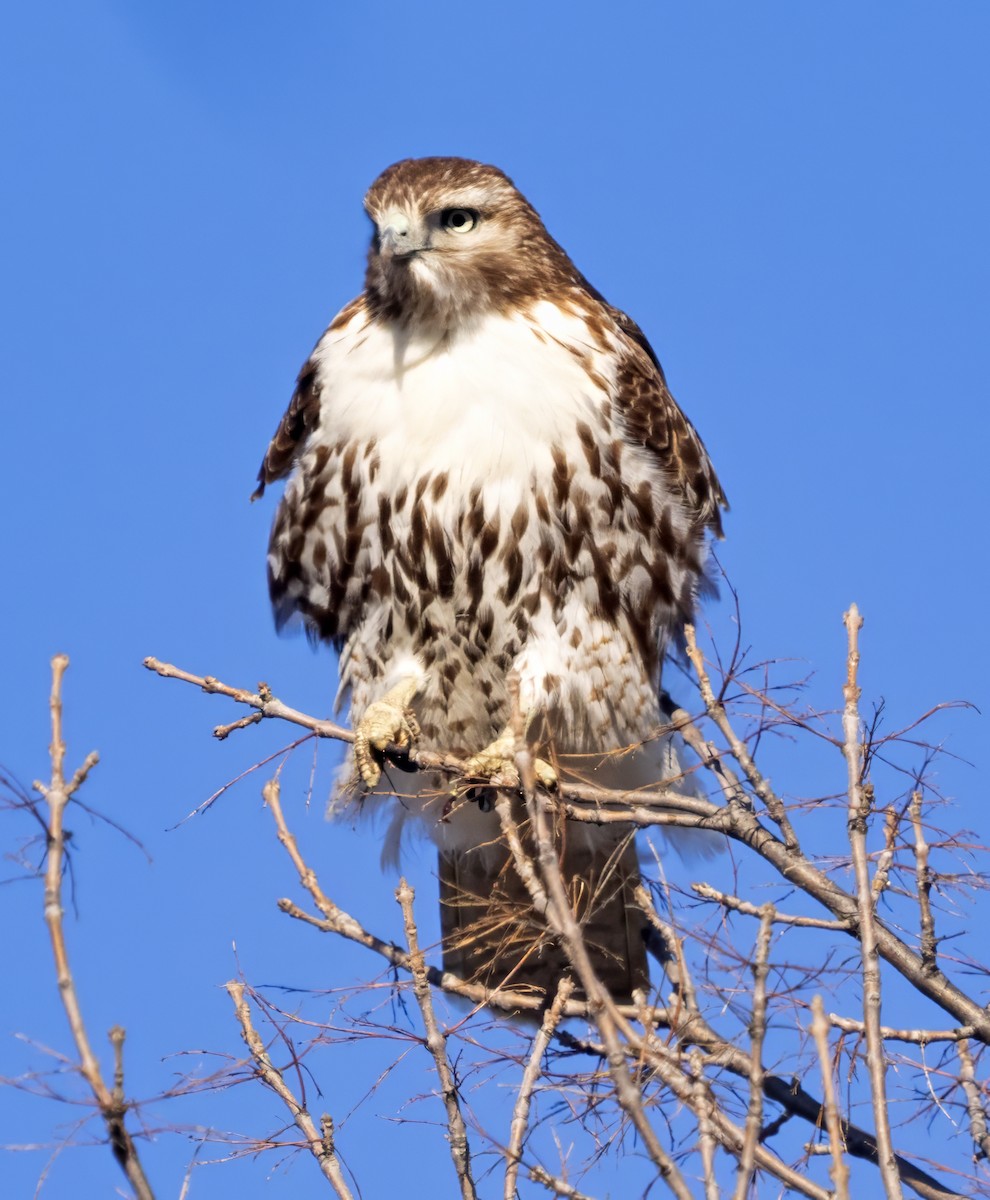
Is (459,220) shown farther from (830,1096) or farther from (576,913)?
(830,1096)

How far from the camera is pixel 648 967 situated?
266 inches

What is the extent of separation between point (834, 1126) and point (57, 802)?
56.2 inches

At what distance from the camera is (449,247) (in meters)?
6.18

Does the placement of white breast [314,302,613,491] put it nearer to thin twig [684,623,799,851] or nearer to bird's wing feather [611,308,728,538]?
bird's wing feather [611,308,728,538]

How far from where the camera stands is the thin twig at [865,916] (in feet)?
10.1

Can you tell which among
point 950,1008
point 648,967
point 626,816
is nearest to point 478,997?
point 626,816

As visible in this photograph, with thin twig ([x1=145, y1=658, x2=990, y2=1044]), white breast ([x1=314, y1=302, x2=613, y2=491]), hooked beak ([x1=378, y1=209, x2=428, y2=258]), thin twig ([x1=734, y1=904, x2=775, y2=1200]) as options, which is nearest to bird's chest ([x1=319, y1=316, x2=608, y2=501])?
white breast ([x1=314, y1=302, x2=613, y2=491])

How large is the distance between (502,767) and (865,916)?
235 cm

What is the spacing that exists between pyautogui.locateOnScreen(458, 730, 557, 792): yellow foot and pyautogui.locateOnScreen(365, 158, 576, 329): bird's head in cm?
157

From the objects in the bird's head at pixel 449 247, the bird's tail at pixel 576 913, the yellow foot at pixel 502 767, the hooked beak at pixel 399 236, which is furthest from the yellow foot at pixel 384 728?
the hooked beak at pixel 399 236

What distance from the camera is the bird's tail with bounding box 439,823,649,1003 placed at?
6.35 m

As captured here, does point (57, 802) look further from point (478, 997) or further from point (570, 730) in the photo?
point (570, 730)

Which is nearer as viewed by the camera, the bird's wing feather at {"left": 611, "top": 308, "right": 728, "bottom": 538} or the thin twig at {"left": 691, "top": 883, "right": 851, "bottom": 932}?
the thin twig at {"left": 691, "top": 883, "right": 851, "bottom": 932}

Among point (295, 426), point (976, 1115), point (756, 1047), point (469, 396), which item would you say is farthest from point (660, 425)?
point (756, 1047)
